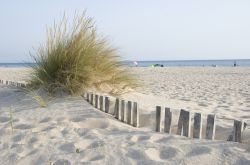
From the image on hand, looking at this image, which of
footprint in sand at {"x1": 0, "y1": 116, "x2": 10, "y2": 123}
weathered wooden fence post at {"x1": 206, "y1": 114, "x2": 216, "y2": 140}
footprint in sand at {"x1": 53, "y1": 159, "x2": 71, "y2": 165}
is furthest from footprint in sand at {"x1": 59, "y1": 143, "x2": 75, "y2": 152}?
footprint in sand at {"x1": 0, "y1": 116, "x2": 10, "y2": 123}

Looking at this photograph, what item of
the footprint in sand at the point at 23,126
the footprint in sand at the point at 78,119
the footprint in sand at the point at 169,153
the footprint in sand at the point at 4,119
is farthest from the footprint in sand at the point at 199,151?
the footprint in sand at the point at 4,119

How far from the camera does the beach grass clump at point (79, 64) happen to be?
562 cm

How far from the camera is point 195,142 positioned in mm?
3244

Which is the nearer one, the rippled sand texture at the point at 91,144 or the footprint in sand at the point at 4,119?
the rippled sand texture at the point at 91,144

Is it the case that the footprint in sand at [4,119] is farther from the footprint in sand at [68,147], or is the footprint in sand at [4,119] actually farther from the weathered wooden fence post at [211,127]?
the weathered wooden fence post at [211,127]

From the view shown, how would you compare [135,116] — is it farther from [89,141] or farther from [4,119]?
[4,119]

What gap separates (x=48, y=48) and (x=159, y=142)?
130 inches

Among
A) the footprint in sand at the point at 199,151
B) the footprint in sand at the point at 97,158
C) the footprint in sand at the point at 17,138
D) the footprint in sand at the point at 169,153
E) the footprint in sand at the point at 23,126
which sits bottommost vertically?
the footprint in sand at the point at 17,138

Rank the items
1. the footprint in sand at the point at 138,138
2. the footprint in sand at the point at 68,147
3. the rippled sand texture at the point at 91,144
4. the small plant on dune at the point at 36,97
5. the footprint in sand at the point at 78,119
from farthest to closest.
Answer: the small plant on dune at the point at 36,97
the footprint in sand at the point at 78,119
the footprint in sand at the point at 138,138
the footprint in sand at the point at 68,147
the rippled sand texture at the point at 91,144

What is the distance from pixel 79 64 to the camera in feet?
18.6

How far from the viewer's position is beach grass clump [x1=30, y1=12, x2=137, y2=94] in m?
5.62

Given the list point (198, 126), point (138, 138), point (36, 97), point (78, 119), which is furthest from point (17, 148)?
point (36, 97)

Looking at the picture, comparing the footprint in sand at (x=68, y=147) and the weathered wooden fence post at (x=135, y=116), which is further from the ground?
the weathered wooden fence post at (x=135, y=116)

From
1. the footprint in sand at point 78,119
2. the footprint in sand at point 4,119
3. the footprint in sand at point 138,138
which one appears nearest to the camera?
the footprint in sand at point 138,138
